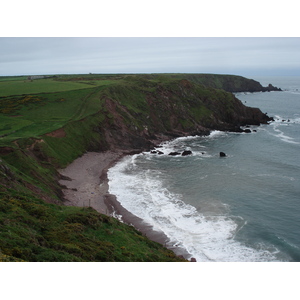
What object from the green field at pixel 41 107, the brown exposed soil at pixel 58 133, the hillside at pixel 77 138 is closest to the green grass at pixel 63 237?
the hillside at pixel 77 138

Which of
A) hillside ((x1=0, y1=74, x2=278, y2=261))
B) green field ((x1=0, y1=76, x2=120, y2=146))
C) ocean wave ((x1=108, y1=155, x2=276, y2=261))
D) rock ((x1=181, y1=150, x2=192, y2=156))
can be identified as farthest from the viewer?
rock ((x1=181, y1=150, x2=192, y2=156))

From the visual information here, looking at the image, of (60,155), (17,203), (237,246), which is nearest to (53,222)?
(17,203)

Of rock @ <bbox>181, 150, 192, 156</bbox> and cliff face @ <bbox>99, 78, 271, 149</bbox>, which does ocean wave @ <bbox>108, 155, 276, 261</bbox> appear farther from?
cliff face @ <bbox>99, 78, 271, 149</bbox>

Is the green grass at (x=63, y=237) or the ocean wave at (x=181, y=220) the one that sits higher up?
the green grass at (x=63, y=237)

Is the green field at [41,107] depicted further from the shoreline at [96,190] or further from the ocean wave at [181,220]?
the ocean wave at [181,220]

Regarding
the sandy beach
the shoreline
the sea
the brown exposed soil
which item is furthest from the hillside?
the sea
